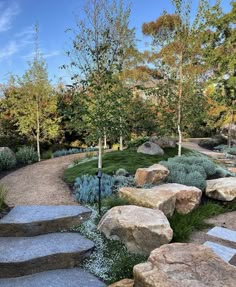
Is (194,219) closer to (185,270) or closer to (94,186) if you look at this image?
(94,186)

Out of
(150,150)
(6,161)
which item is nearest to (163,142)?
(150,150)

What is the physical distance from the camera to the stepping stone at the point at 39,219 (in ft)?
13.0

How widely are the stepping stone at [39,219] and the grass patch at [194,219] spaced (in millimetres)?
1406

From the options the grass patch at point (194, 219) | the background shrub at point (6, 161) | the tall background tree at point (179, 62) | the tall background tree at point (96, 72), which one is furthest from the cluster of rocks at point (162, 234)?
the background shrub at point (6, 161)

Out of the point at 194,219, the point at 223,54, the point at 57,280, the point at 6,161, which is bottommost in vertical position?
the point at 57,280

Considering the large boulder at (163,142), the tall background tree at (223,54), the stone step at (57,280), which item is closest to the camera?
the stone step at (57,280)

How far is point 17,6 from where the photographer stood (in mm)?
7609

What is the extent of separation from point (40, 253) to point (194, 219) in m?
2.50

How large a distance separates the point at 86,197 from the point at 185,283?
328 centimetres

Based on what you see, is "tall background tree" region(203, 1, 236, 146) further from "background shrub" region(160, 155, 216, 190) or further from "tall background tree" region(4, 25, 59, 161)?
"tall background tree" region(4, 25, 59, 161)

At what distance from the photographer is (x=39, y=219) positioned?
412cm

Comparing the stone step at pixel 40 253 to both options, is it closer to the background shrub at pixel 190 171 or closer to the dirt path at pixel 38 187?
the dirt path at pixel 38 187

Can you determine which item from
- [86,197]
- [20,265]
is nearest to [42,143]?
[86,197]

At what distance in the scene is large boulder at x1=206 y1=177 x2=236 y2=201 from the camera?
18.7 ft
